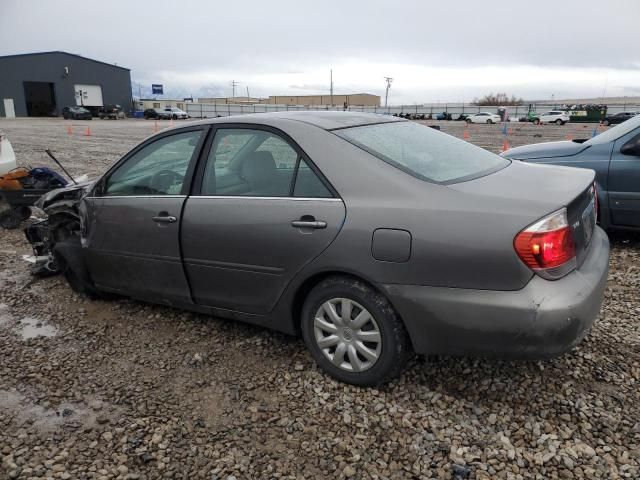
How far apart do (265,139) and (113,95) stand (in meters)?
67.9

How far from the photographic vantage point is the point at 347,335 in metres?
2.91

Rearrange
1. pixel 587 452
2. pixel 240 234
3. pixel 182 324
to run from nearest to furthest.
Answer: pixel 587 452 → pixel 240 234 → pixel 182 324

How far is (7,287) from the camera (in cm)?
481

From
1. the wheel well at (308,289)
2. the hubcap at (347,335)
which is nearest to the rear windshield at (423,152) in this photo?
the wheel well at (308,289)

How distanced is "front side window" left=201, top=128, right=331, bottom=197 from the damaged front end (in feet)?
4.98

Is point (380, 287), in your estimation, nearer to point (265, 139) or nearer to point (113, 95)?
point (265, 139)

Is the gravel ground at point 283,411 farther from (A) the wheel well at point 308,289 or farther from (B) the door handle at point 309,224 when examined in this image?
(B) the door handle at point 309,224

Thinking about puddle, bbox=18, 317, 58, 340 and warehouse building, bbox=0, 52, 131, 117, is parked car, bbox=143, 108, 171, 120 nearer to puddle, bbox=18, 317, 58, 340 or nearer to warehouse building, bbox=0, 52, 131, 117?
warehouse building, bbox=0, 52, 131, 117

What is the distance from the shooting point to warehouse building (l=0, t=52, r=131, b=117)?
53.7 meters

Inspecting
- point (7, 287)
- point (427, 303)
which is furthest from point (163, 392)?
point (7, 287)

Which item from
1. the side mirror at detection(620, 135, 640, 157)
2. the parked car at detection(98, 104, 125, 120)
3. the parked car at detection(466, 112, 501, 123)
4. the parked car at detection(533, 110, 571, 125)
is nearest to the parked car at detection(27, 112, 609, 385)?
the side mirror at detection(620, 135, 640, 157)

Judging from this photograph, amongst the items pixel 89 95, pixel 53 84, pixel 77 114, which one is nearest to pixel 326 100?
pixel 89 95

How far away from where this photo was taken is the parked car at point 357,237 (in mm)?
2467

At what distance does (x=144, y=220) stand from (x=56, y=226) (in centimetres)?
166
